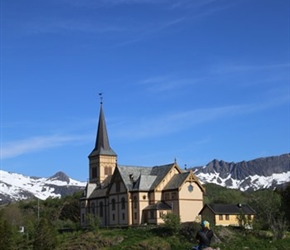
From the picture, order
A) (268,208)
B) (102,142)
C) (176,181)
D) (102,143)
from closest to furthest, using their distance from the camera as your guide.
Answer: (268,208)
(176,181)
(102,143)
(102,142)

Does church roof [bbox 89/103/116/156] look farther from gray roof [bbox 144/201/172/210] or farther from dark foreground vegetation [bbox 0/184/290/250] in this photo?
gray roof [bbox 144/201/172/210]

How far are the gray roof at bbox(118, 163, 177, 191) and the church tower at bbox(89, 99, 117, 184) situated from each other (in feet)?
42.1

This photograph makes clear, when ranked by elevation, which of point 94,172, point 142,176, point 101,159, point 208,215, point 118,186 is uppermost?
point 101,159

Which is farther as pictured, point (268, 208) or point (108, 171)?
point (108, 171)

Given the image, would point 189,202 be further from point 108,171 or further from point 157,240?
point 108,171

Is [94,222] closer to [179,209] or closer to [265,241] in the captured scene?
[179,209]

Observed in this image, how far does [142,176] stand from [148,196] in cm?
318

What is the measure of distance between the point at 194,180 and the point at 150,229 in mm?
12172

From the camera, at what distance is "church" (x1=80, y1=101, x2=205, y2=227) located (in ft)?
263

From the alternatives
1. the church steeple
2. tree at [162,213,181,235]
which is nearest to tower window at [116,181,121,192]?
the church steeple

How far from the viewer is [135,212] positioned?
82688mm

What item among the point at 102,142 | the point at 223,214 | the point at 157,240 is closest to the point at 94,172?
the point at 102,142

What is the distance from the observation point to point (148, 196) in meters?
82.9

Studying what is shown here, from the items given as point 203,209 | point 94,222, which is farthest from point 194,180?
point 94,222
